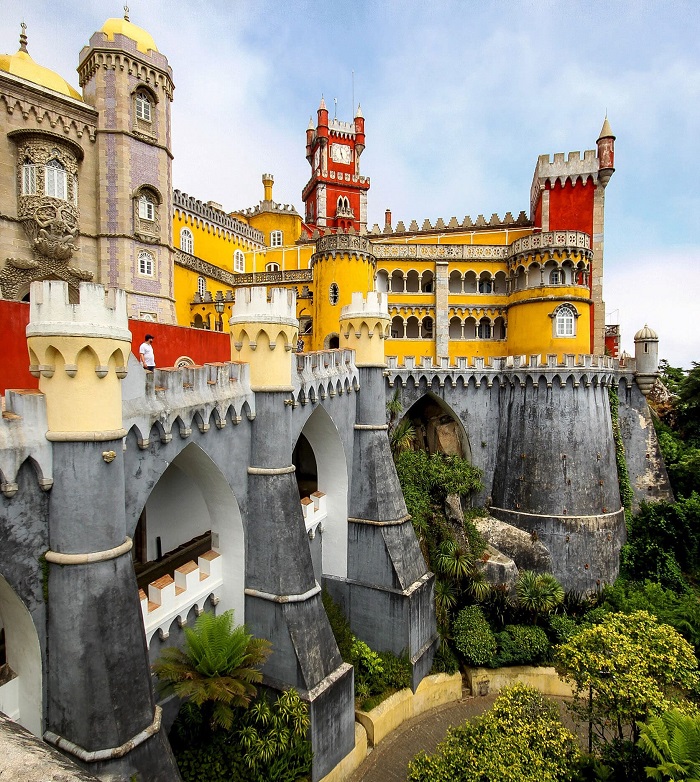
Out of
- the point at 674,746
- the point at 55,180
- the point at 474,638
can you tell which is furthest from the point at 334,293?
the point at 674,746

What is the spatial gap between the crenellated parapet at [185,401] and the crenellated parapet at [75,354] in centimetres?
115

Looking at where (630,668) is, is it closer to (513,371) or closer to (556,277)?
(513,371)

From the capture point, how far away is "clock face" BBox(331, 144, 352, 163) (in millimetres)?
48031

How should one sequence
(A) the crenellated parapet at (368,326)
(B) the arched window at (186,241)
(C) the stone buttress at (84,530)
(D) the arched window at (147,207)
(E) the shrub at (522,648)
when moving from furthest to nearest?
1. (B) the arched window at (186,241)
2. (D) the arched window at (147,207)
3. (E) the shrub at (522,648)
4. (A) the crenellated parapet at (368,326)
5. (C) the stone buttress at (84,530)

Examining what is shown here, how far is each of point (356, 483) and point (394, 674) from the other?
6871mm

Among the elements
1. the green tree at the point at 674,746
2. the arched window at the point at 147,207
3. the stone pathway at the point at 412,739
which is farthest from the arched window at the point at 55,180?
the green tree at the point at 674,746

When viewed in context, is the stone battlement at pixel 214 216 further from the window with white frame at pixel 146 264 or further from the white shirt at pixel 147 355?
the white shirt at pixel 147 355

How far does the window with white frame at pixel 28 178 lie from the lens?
1939 cm

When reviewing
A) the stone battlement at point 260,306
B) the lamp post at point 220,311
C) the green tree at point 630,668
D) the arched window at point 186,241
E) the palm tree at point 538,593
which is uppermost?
the arched window at point 186,241

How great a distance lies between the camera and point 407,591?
1719 cm

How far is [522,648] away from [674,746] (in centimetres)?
1070

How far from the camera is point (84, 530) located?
7789mm

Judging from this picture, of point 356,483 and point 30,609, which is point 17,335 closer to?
point 30,609

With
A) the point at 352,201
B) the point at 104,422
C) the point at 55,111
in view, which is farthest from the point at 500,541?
the point at 352,201
